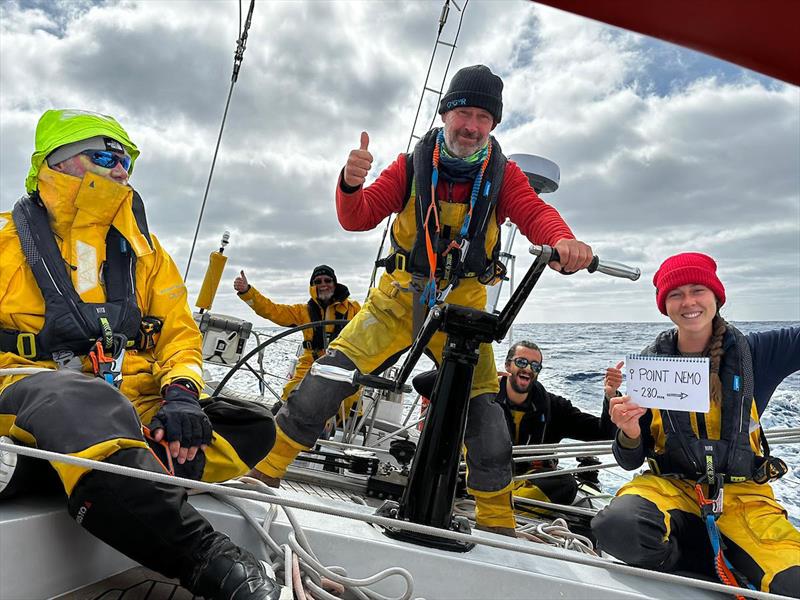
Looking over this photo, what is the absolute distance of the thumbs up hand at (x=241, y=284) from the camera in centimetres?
592

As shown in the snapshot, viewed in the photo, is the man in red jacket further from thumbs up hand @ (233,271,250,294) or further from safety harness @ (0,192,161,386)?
thumbs up hand @ (233,271,250,294)

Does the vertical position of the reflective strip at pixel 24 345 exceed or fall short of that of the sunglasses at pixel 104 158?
it falls short

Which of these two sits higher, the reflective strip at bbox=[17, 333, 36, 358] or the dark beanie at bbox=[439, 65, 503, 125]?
the dark beanie at bbox=[439, 65, 503, 125]

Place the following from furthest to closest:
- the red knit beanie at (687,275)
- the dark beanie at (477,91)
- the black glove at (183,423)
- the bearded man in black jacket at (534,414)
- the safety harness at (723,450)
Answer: the bearded man in black jacket at (534,414) < the dark beanie at (477,91) < the red knit beanie at (687,275) < the safety harness at (723,450) < the black glove at (183,423)

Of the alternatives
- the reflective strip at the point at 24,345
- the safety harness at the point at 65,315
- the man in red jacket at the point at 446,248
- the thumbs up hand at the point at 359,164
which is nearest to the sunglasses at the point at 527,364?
the man in red jacket at the point at 446,248

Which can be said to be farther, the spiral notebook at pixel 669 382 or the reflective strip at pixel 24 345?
the spiral notebook at pixel 669 382

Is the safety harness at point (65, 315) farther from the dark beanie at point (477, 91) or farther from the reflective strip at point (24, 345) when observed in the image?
the dark beanie at point (477, 91)

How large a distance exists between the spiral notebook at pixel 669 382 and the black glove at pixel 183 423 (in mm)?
1336

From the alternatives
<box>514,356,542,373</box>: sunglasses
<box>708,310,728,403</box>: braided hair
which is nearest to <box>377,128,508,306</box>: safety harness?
<box>708,310,728,403</box>: braided hair

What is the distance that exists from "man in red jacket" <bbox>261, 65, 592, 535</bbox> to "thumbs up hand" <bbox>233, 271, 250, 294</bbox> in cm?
370

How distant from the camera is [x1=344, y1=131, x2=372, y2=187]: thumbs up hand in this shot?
6.66 feet

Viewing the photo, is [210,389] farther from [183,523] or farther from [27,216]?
[183,523]

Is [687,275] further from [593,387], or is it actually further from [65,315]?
[593,387]

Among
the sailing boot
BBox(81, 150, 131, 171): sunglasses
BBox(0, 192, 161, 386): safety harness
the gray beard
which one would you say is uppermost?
BBox(81, 150, 131, 171): sunglasses
